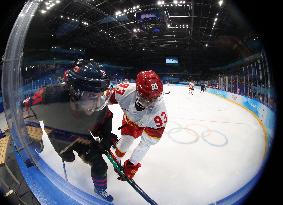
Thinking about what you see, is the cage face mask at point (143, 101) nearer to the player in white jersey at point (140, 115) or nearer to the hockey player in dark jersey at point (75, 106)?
the player in white jersey at point (140, 115)

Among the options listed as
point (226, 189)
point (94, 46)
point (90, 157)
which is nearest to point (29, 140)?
point (90, 157)

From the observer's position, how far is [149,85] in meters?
0.65

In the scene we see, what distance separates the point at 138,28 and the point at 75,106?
36 centimetres

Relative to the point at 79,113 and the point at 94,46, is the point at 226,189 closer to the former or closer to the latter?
the point at 79,113

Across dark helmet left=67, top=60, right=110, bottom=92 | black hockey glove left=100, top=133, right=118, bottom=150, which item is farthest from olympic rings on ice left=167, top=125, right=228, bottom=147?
dark helmet left=67, top=60, right=110, bottom=92

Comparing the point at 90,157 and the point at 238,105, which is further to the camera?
the point at 238,105

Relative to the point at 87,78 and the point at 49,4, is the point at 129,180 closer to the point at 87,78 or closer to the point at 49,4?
the point at 87,78

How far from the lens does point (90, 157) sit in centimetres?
74

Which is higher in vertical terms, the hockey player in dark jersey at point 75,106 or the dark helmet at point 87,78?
the dark helmet at point 87,78

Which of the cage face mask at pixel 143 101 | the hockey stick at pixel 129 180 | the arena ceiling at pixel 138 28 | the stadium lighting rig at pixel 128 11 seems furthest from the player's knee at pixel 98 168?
the stadium lighting rig at pixel 128 11

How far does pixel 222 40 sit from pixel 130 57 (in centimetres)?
42

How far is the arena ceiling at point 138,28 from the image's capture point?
2.11 feet

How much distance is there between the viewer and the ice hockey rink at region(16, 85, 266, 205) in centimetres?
76

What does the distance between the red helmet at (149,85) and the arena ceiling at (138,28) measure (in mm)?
92
